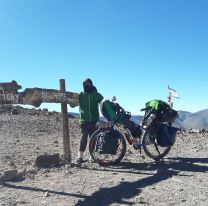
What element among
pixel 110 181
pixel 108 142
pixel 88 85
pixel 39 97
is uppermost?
pixel 88 85

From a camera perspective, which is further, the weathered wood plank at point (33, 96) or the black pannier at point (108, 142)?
the black pannier at point (108, 142)

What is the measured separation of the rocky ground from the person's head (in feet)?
6.25

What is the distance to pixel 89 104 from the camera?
12.2 meters

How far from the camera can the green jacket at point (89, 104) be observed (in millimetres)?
12195

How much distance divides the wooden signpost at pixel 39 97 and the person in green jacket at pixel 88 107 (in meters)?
0.29

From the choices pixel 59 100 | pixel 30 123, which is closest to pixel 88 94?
pixel 59 100

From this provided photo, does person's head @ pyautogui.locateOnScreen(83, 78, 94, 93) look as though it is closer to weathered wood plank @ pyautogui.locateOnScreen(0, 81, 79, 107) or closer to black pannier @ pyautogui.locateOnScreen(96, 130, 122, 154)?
weathered wood plank @ pyautogui.locateOnScreen(0, 81, 79, 107)

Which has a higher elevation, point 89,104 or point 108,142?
point 89,104

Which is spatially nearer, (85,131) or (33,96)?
(33,96)

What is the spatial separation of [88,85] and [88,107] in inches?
23.3

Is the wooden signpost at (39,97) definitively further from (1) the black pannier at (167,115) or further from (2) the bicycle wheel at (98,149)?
(1) the black pannier at (167,115)

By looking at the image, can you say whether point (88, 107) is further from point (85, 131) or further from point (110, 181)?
point (110, 181)

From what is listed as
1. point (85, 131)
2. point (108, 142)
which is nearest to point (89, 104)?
point (85, 131)

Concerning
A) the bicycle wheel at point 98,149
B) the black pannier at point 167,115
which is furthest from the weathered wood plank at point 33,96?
the black pannier at point 167,115
